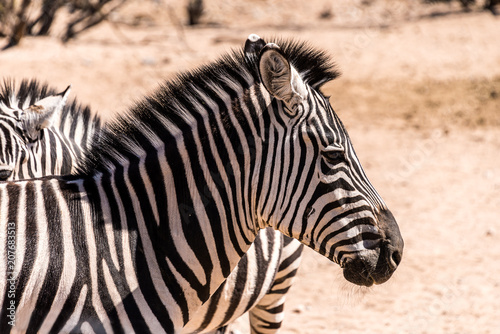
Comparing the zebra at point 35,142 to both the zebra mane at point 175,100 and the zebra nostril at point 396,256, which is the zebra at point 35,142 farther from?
the zebra nostril at point 396,256

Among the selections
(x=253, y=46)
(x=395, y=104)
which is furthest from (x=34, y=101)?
(x=395, y=104)

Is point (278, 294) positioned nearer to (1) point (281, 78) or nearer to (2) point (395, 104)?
(1) point (281, 78)

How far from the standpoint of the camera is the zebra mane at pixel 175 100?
2623 mm

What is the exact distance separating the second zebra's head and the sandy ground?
0.54 metres

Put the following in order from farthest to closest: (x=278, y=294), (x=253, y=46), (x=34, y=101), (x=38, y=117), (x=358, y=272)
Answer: (x=34, y=101) → (x=38, y=117) → (x=278, y=294) → (x=253, y=46) → (x=358, y=272)

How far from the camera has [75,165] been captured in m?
3.94

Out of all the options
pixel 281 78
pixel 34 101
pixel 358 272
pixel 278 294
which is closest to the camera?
pixel 281 78

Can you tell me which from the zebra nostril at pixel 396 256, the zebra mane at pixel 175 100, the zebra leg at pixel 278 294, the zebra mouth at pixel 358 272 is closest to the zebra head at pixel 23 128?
the zebra mane at pixel 175 100

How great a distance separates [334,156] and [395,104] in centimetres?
923

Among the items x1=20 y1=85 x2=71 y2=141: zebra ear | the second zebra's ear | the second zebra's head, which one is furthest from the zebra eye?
x1=20 y1=85 x2=71 y2=141: zebra ear

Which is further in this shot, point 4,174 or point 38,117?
point 38,117

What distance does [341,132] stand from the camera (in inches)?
103

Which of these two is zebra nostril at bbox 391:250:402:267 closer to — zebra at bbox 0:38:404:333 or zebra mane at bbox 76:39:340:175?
zebra at bbox 0:38:404:333

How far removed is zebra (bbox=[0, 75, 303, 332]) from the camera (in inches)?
132
